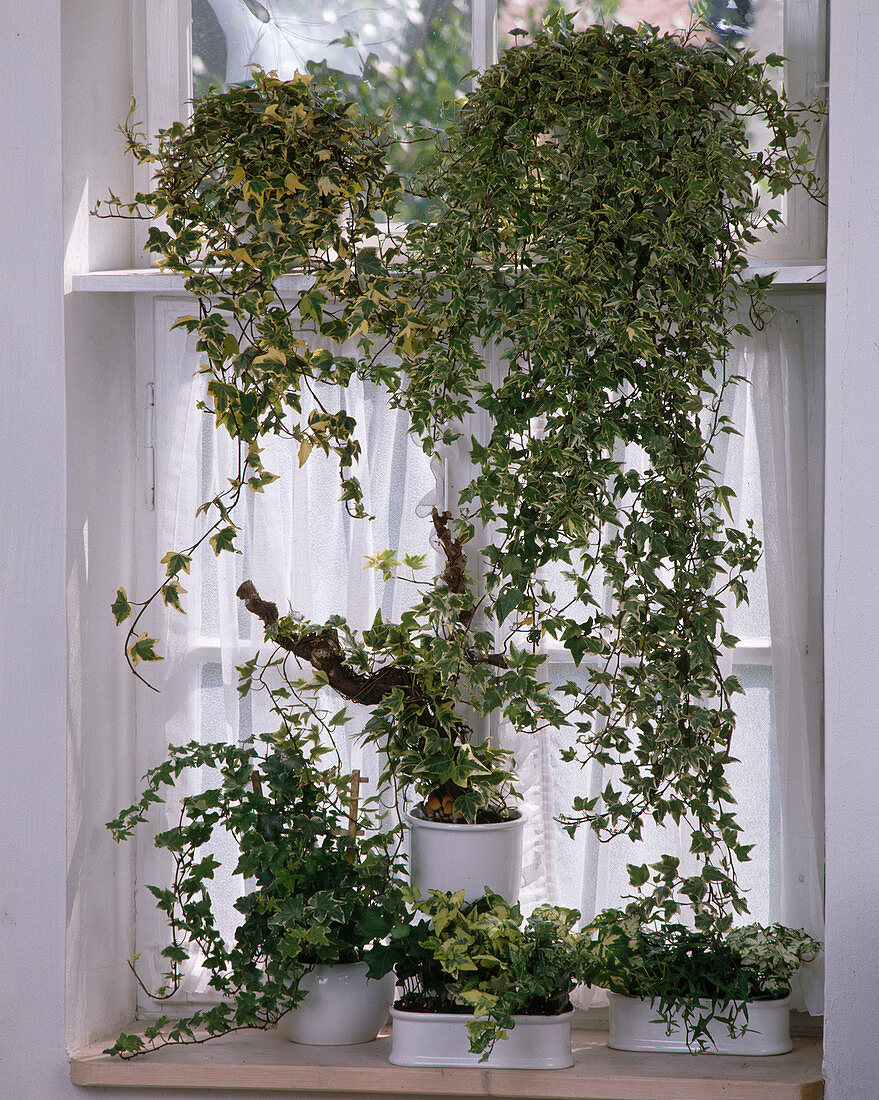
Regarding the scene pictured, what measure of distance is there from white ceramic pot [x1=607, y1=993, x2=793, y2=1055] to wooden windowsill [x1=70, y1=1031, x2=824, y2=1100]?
0.02 meters

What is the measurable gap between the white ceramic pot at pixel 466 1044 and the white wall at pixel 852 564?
0.47 m

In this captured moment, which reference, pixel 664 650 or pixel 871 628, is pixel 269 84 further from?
pixel 871 628

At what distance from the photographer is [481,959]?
189 cm

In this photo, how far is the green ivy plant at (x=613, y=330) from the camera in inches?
72.7

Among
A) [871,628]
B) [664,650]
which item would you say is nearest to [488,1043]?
[664,650]

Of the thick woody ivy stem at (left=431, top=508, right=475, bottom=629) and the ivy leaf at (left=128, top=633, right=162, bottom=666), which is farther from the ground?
the thick woody ivy stem at (left=431, top=508, right=475, bottom=629)

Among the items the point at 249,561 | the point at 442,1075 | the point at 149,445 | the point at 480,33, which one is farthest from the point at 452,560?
the point at 480,33

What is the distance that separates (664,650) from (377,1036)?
0.95 meters

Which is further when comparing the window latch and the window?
the window latch

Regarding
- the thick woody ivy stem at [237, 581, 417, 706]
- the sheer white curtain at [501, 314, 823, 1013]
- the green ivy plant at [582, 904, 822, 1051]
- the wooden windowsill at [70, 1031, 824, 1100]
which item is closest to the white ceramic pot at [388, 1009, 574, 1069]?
the wooden windowsill at [70, 1031, 824, 1100]

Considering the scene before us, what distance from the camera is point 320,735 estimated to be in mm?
2240

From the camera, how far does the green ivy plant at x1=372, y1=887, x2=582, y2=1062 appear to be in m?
1.89

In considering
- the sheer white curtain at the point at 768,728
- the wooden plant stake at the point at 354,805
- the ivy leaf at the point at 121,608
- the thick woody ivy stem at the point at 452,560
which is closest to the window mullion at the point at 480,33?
the sheer white curtain at the point at 768,728

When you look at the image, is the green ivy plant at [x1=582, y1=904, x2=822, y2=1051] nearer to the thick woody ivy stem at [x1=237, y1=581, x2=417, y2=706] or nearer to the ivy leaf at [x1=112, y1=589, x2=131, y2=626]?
the thick woody ivy stem at [x1=237, y1=581, x2=417, y2=706]
